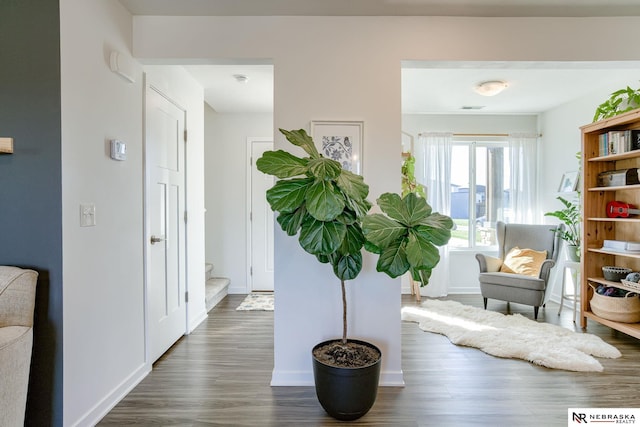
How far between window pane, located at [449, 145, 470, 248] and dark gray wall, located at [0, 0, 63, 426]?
14.5 ft

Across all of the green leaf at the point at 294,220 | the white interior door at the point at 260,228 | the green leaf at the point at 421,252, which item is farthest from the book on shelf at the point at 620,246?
the white interior door at the point at 260,228

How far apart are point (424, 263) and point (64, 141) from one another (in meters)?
1.87

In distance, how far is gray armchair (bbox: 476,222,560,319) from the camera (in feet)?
11.4

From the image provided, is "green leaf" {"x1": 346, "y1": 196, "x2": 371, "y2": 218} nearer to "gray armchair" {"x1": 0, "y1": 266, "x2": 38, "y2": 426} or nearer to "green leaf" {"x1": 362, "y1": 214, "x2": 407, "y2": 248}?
"green leaf" {"x1": 362, "y1": 214, "x2": 407, "y2": 248}

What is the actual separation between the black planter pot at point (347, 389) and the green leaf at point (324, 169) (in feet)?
3.35

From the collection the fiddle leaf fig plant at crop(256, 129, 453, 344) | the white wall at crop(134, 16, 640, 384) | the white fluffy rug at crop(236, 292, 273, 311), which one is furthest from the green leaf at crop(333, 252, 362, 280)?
the white fluffy rug at crop(236, 292, 273, 311)

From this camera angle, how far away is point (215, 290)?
3963 millimetres

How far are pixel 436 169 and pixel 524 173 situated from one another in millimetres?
1249

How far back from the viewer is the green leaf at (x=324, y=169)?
1.57 metres

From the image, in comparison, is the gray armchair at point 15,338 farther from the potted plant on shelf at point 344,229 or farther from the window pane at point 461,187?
the window pane at point 461,187

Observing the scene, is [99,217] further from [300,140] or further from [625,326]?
[625,326]

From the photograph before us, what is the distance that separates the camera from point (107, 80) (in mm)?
1950

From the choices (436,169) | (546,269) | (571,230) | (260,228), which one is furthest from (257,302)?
(571,230)

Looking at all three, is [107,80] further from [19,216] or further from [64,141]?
[19,216]
